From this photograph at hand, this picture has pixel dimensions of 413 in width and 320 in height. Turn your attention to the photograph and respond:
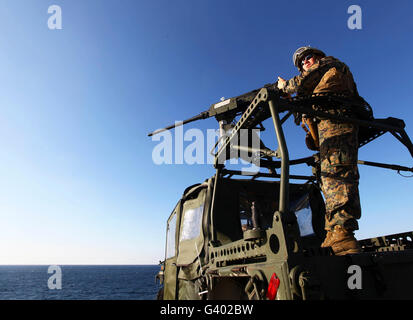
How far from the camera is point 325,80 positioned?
3172mm

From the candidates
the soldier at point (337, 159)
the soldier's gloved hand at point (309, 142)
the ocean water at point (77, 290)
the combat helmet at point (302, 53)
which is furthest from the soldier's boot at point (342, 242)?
the ocean water at point (77, 290)

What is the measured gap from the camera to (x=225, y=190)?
13.9 feet

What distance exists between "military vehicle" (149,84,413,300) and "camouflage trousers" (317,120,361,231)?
216 mm

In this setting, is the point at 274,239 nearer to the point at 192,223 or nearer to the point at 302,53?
the point at 192,223

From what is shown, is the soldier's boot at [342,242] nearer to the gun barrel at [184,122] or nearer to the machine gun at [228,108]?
the machine gun at [228,108]

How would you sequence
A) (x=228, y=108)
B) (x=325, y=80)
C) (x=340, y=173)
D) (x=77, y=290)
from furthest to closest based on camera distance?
(x=77, y=290) < (x=228, y=108) < (x=325, y=80) < (x=340, y=173)

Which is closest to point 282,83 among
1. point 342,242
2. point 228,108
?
point 342,242

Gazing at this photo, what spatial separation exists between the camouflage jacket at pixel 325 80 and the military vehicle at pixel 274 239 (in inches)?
9.6

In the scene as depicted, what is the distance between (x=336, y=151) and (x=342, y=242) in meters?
0.98

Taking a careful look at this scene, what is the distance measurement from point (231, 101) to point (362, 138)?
19.3ft

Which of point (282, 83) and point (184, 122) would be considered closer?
point (282, 83)

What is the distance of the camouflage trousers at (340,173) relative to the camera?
2715 millimetres

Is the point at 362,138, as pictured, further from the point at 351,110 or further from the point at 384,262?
the point at 384,262
